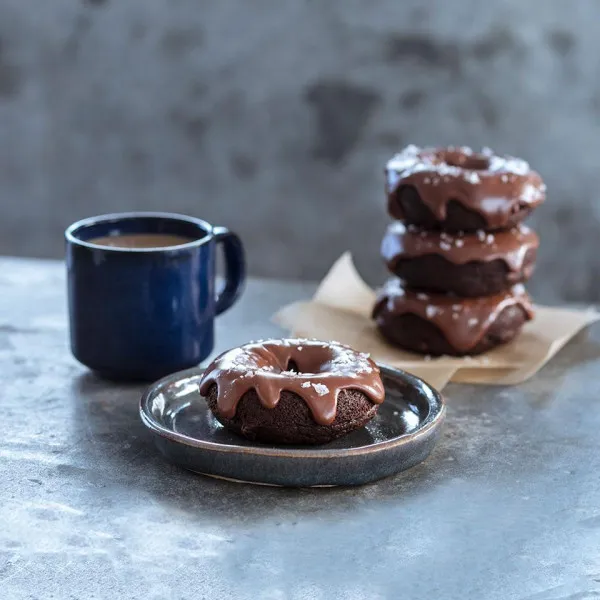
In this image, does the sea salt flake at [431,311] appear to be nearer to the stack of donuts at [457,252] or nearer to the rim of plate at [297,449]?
the stack of donuts at [457,252]

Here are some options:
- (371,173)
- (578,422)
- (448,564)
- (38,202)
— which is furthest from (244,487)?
(38,202)

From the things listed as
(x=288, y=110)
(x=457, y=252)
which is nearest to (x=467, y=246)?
(x=457, y=252)

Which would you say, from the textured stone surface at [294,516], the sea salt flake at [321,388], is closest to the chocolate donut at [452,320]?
the textured stone surface at [294,516]

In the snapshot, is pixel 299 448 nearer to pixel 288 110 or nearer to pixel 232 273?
pixel 232 273

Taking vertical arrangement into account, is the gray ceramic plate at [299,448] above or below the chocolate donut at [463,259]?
below

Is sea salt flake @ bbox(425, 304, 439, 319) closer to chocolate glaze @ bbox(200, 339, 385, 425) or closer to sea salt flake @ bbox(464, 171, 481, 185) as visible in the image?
sea salt flake @ bbox(464, 171, 481, 185)

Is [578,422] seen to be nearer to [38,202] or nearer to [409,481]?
[409,481]
